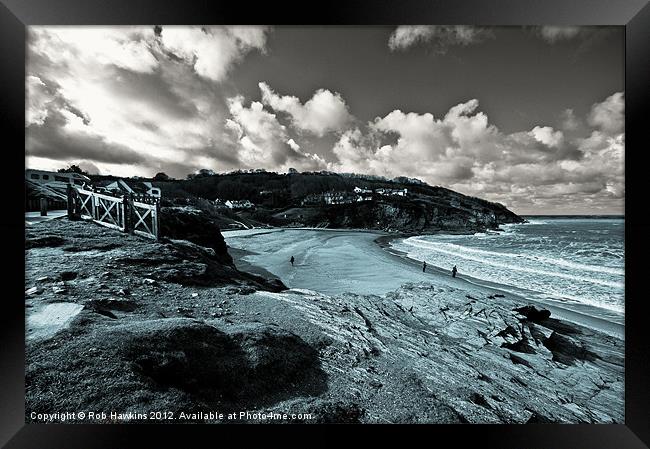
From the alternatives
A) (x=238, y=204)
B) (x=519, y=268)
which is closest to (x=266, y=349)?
(x=238, y=204)

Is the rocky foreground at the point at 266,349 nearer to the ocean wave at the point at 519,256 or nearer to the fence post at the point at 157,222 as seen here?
the fence post at the point at 157,222

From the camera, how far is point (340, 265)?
5.61m

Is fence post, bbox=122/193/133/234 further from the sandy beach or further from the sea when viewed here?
the sea

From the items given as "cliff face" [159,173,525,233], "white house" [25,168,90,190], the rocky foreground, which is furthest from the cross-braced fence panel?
"white house" [25,168,90,190]

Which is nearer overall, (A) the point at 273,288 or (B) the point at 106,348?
(B) the point at 106,348

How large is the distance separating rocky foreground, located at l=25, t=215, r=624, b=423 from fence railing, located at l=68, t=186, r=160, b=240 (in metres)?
0.19

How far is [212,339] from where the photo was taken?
215 centimetres

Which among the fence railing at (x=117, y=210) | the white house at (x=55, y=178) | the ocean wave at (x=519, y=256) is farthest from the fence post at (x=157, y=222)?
the ocean wave at (x=519, y=256)

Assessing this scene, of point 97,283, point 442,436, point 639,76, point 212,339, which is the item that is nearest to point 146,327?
point 212,339

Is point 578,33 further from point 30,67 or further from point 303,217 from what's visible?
point 30,67

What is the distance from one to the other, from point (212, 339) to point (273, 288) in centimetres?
177

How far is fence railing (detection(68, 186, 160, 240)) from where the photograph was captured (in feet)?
11.4
